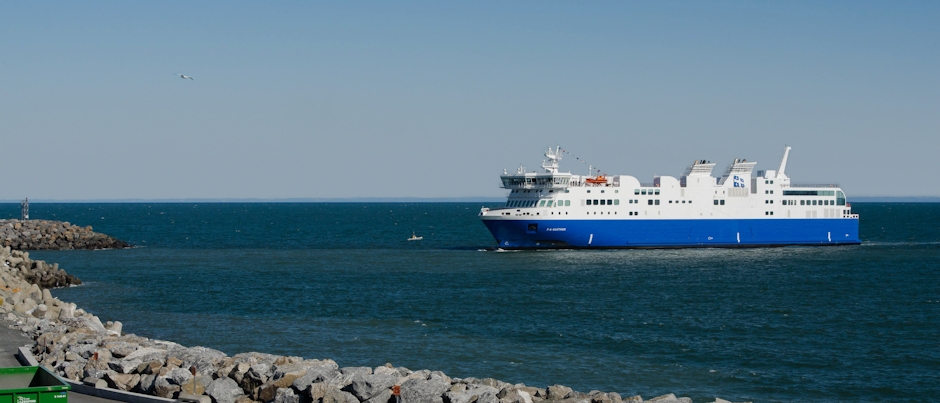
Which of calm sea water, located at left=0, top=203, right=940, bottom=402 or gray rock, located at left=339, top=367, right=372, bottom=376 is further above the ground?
gray rock, located at left=339, top=367, right=372, bottom=376

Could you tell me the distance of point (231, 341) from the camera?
26.8 meters

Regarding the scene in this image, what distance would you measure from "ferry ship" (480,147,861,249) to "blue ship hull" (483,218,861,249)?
7cm

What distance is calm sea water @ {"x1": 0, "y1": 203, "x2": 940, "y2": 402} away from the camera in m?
22.7

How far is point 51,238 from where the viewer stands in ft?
220

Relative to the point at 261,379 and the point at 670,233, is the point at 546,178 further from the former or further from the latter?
the point at 261,379

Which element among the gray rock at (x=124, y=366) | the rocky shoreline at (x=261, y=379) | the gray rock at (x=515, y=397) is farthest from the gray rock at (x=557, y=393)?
the gray rock at (x=124, y=366)

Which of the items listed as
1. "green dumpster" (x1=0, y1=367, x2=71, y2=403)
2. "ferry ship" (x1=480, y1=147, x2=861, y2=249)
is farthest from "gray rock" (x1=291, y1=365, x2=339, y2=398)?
"ferry ship" (x1=480, y1=147, x2=861, y2=249)

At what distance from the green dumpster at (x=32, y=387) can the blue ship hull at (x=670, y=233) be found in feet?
161

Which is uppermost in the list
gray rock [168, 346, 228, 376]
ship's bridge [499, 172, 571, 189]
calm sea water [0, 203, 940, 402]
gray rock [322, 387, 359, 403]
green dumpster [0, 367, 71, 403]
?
ship's bridge [499, 172, 571, 189]

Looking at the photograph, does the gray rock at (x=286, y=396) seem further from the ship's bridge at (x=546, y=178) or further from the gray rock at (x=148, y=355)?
the ship's bridge at (x=546, y=178)

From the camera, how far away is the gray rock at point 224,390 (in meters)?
15.2

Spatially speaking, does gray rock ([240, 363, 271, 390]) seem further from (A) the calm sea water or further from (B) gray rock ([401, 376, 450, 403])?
(A) the calm sea water

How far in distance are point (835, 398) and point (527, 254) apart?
3890 cm

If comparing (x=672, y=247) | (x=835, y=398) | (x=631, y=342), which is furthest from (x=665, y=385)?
(x=672, y=247)
